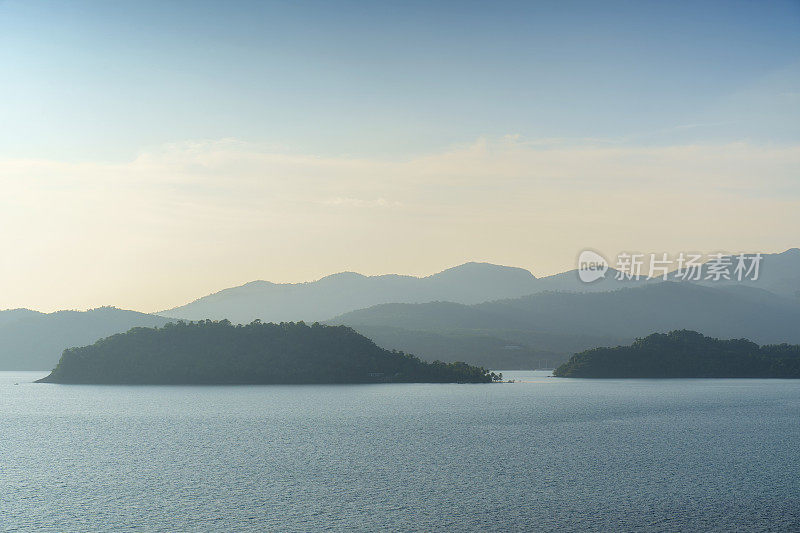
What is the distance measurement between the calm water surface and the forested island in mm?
73164

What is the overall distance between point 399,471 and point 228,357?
12535 cm

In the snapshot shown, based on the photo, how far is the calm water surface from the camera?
3453cm

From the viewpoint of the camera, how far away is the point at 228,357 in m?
166

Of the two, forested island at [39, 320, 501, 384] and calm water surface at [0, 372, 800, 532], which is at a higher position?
forested island at [39, 320, 501, 384]

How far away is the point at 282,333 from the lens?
17425 centimetres

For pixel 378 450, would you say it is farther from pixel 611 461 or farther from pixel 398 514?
pixel 398 514

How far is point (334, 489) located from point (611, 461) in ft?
68.0

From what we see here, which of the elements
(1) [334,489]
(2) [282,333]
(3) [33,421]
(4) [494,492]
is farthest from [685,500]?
(2) [282,333]

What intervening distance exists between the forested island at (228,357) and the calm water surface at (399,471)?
240 ft

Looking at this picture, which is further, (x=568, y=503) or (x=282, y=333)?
(x=282, y=333)

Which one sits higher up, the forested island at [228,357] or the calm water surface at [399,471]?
the forested island at [228,357]

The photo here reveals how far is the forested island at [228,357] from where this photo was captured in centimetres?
16438

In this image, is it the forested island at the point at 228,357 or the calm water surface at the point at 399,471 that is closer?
the calm water surface at the point at 399,471

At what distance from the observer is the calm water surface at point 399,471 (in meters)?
34.5
